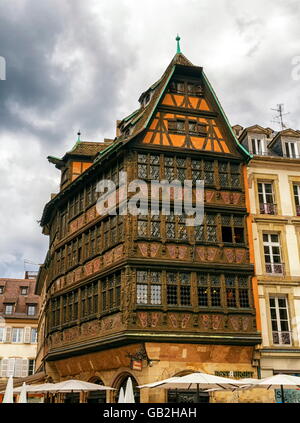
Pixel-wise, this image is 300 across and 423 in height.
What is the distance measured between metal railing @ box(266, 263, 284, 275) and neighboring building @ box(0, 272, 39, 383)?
28.8 metres

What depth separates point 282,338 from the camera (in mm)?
20766

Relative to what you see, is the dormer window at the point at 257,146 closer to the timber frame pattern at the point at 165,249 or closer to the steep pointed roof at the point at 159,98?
the steep pointed roof at the point at 159,98

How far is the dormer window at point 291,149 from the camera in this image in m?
24.6

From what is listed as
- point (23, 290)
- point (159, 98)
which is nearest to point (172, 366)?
point (159, 98)

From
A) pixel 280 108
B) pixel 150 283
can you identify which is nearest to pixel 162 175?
pixel 150 283

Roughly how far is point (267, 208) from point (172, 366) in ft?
25.9

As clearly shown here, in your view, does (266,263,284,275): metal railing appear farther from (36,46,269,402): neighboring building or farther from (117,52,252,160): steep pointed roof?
(117,52,252,160): steep pointed roof

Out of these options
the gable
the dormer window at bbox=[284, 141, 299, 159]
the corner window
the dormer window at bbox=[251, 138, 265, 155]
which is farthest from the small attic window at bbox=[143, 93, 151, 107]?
the corner window

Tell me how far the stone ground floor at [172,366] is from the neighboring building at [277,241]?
0.85m

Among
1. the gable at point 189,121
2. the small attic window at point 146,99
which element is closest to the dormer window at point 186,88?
the gable at point 189,121

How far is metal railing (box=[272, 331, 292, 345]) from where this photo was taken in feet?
67.8

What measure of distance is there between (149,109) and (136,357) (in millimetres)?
9744

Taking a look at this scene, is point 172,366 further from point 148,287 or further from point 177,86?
point 177,86
